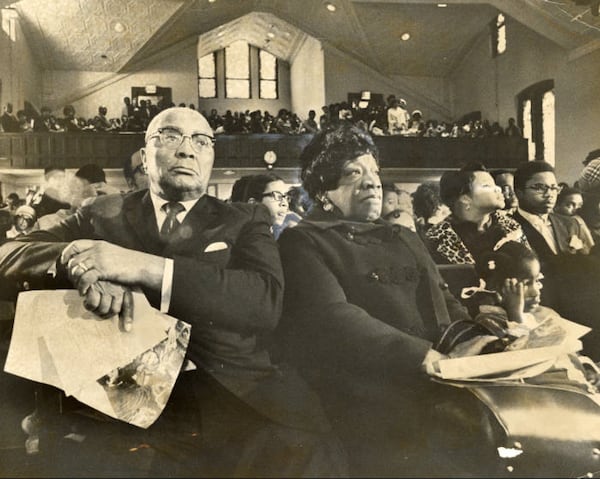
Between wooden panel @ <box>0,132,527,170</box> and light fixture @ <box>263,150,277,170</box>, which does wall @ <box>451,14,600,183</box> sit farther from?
light fixture @ <box>263,150,277,170</box>

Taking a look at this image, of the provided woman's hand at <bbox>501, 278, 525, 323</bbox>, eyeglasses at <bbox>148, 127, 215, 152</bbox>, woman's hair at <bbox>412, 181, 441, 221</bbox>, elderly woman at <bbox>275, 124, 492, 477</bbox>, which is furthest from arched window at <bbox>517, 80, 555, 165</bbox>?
eyeglasses at <bbox>148, 127, 215, 152</bbox>

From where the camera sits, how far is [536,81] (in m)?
6.72

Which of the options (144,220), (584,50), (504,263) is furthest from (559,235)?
(144,220)

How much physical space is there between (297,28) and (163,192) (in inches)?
77.5

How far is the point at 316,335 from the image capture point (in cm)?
584

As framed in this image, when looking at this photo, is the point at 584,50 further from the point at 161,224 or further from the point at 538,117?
the point at 161,224

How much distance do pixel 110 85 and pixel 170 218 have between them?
4.17 feet

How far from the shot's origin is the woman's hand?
6.52 m

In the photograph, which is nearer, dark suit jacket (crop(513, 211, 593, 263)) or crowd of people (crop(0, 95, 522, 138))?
crowd of people (crop(0, 95, 522, 138))

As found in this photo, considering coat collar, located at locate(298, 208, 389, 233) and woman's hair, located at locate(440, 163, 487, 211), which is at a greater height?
woman's hair, located at locate(440, 163, 487, 211)

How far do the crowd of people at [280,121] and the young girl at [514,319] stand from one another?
4.14 ft

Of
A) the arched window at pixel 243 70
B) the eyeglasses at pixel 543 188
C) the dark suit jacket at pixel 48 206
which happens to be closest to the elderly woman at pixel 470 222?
the eyeglasses at pixel 543 188

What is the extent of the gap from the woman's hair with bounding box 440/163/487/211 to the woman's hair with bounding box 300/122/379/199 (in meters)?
0.74

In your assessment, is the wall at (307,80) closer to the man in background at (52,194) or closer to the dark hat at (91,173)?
the dark hat at (91,173)
